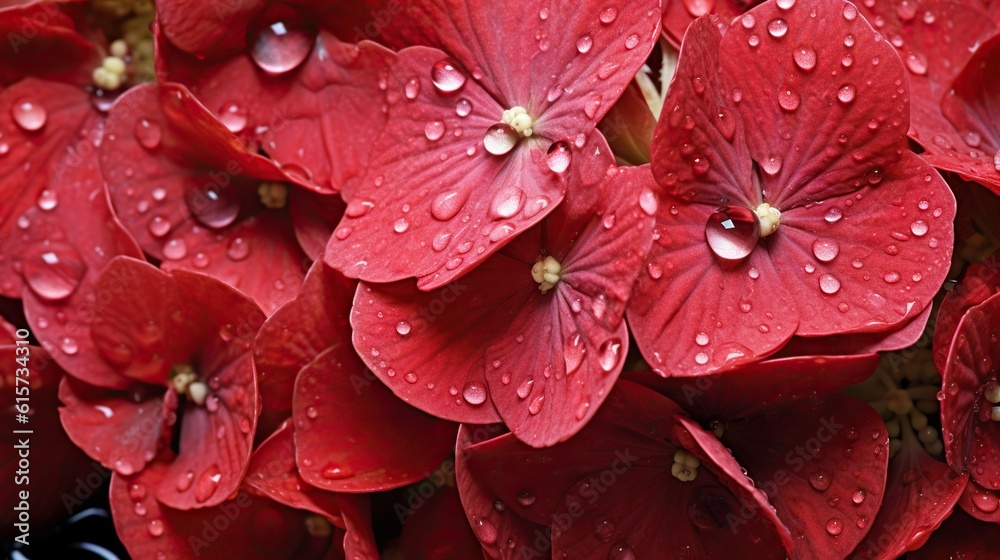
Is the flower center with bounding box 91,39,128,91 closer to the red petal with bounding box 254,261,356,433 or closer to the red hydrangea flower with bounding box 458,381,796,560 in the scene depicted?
the red petal with bounding box 254,261,356,433

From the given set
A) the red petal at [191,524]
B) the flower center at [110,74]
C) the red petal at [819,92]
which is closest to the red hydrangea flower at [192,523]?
the red petal at [191,524]

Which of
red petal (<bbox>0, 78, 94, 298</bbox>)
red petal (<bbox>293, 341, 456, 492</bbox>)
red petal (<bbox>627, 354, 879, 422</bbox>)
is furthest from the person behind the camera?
Answer: red petal (<bbox>0, 78, 94, 298</bbox>)

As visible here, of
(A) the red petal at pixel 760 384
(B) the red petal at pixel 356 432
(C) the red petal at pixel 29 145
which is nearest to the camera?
(A) the red petal at pixel 760 384

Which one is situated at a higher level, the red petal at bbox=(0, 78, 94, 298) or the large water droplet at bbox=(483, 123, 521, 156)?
the large water droplet at bbox=(483, 123, 521, 156)

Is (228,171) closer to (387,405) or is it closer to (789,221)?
(387,405)

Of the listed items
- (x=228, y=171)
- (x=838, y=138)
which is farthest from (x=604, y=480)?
(x=228, y=171)

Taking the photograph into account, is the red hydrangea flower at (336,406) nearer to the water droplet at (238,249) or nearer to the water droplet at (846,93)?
the water droplet at (238,249)

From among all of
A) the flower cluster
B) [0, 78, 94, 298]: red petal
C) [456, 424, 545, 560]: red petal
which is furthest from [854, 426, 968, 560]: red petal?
[0, 78, 94, 298]: red petal

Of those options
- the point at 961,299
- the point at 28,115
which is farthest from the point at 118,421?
the point at 961,299
